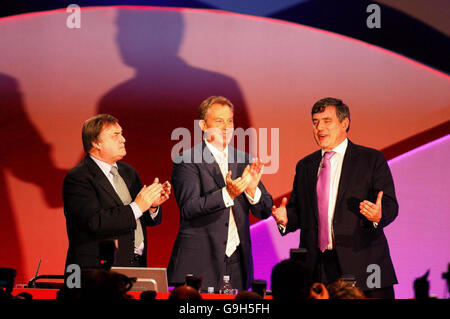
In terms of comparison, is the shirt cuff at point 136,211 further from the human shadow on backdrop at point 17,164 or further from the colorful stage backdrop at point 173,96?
the human shadow on backdrop at point 17,164

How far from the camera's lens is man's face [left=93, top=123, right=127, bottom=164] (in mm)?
3762

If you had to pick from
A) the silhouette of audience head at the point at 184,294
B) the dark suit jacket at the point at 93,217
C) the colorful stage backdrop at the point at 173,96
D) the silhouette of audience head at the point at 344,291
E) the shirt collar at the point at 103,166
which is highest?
the colorful stage backdrop at the point at 173,96

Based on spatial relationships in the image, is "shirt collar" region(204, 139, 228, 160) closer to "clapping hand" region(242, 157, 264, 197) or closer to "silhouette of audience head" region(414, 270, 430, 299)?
"clapping hand" region(242, 157, 264, 197)

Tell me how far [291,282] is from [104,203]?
75.7 inches

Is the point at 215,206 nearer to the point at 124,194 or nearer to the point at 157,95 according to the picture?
the point at 124,194

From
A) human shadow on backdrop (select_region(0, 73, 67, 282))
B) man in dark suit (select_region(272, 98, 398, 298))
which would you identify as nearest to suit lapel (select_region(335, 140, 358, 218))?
man in dark suit (select_region(272, 98, 398, 298))

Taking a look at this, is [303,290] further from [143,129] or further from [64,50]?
[64,50]

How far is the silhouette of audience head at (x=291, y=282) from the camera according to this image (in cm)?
193

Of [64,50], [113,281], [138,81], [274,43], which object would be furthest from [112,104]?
[113,281]

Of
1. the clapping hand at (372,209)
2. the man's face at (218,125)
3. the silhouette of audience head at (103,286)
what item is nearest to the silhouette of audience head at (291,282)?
the silhouette of audience head at (103,286)

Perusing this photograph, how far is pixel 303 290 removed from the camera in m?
1.94

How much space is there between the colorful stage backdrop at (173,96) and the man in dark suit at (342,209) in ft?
3.49

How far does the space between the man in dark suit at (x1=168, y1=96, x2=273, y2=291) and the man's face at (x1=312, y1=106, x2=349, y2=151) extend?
1.47 feet

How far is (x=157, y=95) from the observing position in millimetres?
5035
